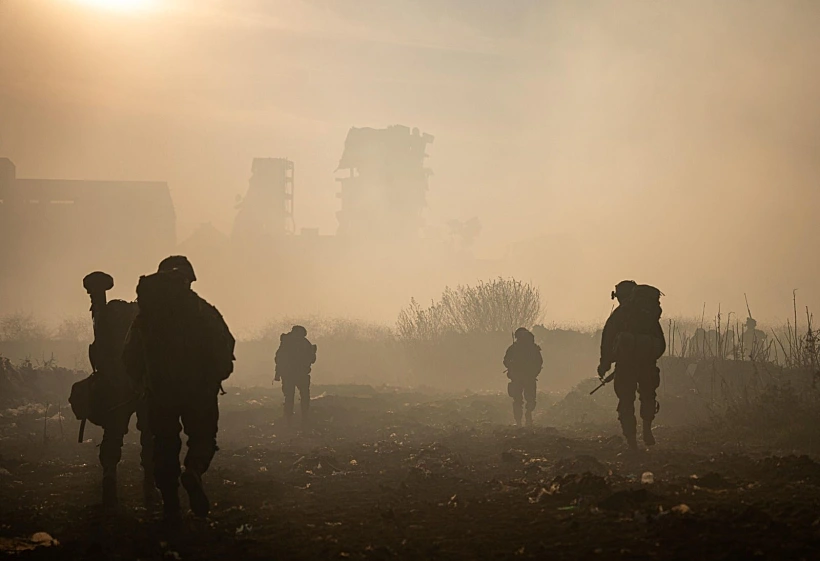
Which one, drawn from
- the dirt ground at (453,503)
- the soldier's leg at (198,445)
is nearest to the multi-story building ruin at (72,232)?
the dirt ground at (453,503)

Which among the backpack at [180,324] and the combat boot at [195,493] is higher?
the backpack at [180,324]

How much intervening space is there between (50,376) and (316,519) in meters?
22.4

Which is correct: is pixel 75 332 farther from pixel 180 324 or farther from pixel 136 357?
pixel 180 324

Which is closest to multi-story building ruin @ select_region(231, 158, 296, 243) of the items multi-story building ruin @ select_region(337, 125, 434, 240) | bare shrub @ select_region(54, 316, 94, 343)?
multi-story building ruin @ select_region(337, 125, 434, 240)

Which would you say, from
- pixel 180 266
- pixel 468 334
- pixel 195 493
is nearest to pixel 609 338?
pixel 180 266


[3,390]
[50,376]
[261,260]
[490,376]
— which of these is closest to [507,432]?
[3,390]

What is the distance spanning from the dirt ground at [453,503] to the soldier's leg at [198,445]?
239mm

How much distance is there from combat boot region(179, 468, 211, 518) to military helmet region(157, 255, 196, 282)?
2.04 meters

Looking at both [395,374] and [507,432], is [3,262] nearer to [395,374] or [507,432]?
[395,374]

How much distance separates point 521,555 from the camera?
250 inches

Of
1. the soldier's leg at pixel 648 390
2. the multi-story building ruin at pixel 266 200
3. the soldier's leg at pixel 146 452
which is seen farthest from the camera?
the multi-story building ruin at pixel 266 200

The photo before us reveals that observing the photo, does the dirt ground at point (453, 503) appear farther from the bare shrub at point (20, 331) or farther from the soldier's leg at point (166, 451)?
the bare shrub at point (20, 331)

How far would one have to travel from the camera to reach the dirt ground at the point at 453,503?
6.63 meters

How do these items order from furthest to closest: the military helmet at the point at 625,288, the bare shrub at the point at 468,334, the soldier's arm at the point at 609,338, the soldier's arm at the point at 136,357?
the bare shrub at the point at 468,334 < the military helmet at the point at 625,288 < the soldier's arm at the point at 609,338 < the soldier's arm at the point at 136,357
